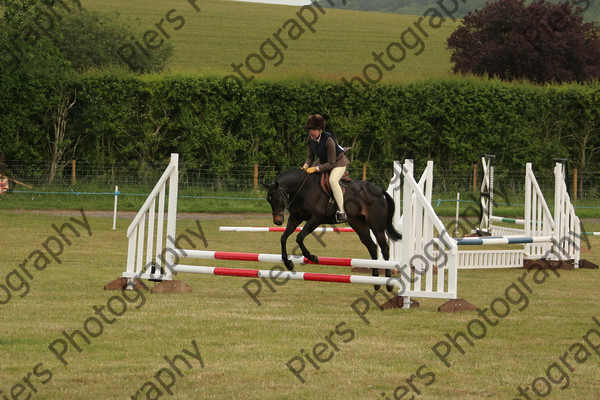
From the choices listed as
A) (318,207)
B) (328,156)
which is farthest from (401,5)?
(318,207)

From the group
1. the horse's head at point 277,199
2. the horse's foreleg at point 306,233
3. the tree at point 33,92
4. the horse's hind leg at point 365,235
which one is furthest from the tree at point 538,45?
the horse's head at point 277,199

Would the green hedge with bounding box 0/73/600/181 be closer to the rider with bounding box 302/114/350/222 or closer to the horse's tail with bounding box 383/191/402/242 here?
the horse's tail with bounding box 383/191/402/242

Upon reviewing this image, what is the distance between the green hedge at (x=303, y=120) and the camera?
2531 centimetres

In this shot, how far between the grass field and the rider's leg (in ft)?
3.55

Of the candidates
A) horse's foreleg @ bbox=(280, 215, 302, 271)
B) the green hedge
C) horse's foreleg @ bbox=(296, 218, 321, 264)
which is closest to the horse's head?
horse's foreleg @ bbox=(280, 215, 302, 271)

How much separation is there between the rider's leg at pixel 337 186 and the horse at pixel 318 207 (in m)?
0.10

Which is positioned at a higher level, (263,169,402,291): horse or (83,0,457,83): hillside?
(83,0,457,83): hillside

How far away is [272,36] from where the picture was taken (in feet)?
186

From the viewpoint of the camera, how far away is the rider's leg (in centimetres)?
1061

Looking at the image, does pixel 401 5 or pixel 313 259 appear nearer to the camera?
pixel 313 259

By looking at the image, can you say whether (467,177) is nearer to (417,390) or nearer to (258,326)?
(258,326)

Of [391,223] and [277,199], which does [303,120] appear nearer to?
[391,223]

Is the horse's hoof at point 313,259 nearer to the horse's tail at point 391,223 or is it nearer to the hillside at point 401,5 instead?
the horse's tail at point 391,223

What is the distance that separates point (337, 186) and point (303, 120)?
617 inches
